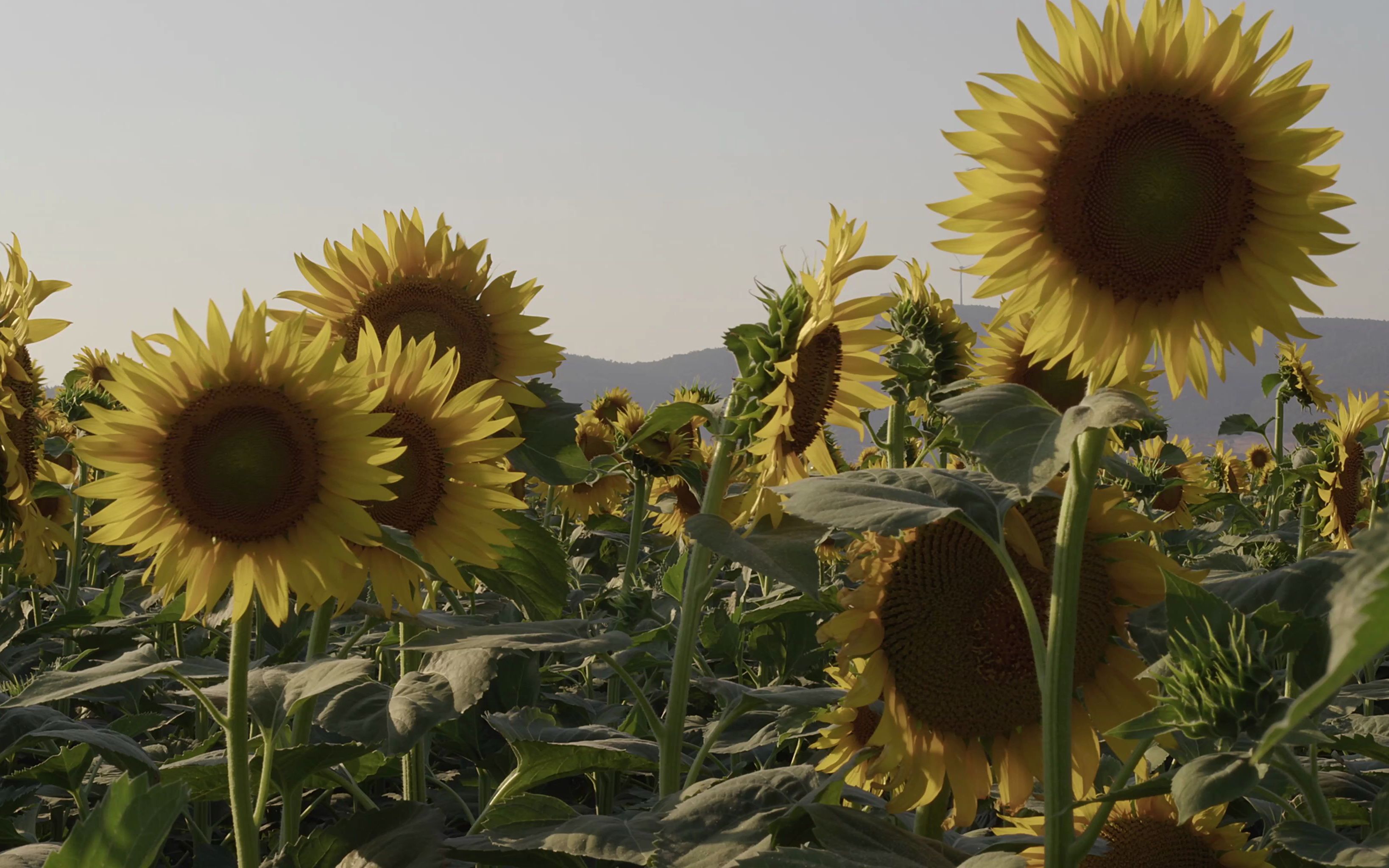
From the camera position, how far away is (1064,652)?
60.8 inches

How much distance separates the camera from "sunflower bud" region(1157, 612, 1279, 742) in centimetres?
130

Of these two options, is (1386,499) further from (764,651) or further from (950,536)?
(950,536)

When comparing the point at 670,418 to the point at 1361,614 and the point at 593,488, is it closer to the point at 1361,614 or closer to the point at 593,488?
the point at 1361,614

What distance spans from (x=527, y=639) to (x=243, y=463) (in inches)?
25.1

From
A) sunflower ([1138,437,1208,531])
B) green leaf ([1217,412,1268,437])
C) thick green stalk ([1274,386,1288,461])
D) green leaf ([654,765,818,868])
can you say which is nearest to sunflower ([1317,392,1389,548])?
sunflower ([1138,437,1208,531])

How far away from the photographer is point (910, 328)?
446cm

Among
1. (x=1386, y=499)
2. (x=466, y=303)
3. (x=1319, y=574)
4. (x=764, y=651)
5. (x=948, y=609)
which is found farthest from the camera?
(x=1386, y=499)

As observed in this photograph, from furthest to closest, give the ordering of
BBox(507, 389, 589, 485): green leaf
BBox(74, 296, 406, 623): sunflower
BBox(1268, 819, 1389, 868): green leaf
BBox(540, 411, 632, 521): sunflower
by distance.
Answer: BBox(540, 411, 632, 521): sunflower → BBox(507, 389, 589, 485): green leaf → BBox(74, 296, 406, 623): sunflower → BBox(1268, 819, 1389, 868): green leaf

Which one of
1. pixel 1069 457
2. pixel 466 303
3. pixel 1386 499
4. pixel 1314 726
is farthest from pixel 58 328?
pixel 1386 499

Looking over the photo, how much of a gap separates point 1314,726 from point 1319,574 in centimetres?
25

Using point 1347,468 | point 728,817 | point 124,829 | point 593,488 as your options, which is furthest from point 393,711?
point 593,488

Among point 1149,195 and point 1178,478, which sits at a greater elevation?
point 1149,195

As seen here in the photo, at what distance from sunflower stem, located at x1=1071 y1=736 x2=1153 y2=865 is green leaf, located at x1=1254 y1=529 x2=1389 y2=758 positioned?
1.04m

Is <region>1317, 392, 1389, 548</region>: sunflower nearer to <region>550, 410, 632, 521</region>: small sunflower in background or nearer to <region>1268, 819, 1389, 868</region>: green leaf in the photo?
<region>550, 410, 632, 521</region>: small sunflower in background
